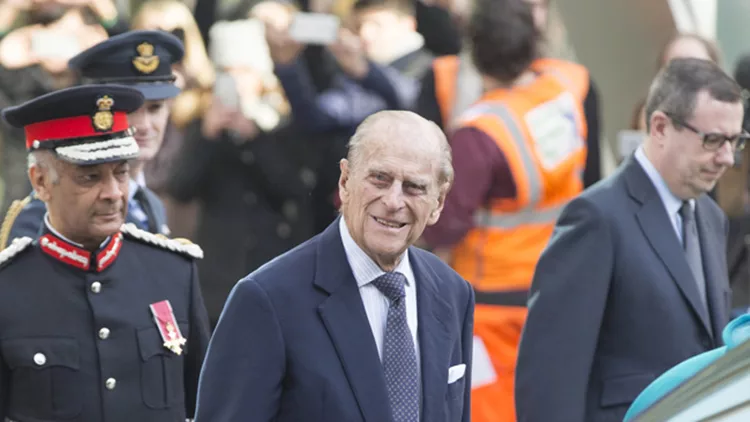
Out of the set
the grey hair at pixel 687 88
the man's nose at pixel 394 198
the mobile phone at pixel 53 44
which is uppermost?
the mobile phone at pixel 53 44

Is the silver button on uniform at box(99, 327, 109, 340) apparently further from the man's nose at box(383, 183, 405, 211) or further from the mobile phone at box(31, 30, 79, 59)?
the mobile phone at box(31, 30, 79, 59)

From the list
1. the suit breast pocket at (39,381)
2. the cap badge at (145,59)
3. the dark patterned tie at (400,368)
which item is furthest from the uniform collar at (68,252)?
the cap badge at (145,59)

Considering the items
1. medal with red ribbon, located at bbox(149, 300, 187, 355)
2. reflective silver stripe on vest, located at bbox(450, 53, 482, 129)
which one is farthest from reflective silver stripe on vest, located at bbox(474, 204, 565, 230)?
medal with red ribbon, located at bbox(149, 300, 187, 355)

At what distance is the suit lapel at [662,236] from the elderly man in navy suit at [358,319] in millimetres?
1237

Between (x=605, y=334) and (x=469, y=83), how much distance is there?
8.35 ft

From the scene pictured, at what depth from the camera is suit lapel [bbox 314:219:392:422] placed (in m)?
4.31

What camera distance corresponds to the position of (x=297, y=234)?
9711 mm

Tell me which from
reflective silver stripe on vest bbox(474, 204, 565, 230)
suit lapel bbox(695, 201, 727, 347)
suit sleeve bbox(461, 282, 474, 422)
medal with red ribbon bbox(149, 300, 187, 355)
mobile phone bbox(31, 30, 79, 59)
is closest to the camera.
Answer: suit sleeve bbox(461, 282, 474, 422)

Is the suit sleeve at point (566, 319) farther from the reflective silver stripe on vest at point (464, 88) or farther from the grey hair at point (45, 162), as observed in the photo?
the reflective silver stripe on vest at point (464, 88)

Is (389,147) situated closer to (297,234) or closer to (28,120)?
(28,120)

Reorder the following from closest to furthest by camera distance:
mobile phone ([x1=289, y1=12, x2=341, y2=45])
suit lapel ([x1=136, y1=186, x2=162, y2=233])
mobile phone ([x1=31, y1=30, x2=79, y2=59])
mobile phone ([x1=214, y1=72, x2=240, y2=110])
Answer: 1. suit lapel ([x1=136, y1=186, x2=162, y2=233])
2. mobile phone ([x1=289, y1=12, x2=341, y2=45])
3. mobile phone ([x1=31, y1=30, x2=79, y2=59])
4. mobile phone ([x1=214, y1=72, x2=240, y2=110])

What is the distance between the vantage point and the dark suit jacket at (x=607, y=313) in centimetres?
548

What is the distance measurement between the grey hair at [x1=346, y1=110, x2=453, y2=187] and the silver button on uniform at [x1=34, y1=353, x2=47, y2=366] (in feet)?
3.62

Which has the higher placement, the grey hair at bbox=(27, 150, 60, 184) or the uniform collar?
the grey hair at bbox=(27, 150, 60, 184)
